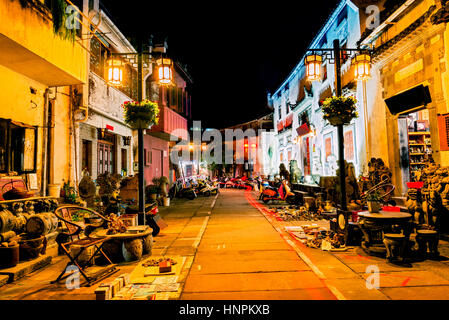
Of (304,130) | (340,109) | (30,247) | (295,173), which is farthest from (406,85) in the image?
(30,247)

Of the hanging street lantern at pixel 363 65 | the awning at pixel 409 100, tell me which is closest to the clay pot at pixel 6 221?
the hanging street lantern at pixel 363 65

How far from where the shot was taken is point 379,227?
19.8ft

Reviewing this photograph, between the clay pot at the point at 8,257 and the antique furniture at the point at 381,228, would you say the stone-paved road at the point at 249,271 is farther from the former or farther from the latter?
Result: the clay pot at the point at 8,257

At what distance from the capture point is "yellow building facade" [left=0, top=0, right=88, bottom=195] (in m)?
6.14

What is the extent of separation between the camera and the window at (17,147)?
6.92 meters

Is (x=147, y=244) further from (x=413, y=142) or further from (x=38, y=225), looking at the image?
(x=413, y=142)

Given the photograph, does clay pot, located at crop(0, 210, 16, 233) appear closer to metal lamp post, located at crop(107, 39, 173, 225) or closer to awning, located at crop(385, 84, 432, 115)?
metal lamp post, located at crop(107, 39, 173, 225)

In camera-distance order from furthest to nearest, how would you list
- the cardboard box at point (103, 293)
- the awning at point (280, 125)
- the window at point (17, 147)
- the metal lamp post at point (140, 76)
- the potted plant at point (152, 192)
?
the awning at point (280, 125), the potted plant at point (152, 192), the metal lamp post at point (140, 76), the window at point (17, 147), the cardboard box at point (103, 293)

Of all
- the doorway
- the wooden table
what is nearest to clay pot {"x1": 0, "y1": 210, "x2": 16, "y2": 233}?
the wooden table

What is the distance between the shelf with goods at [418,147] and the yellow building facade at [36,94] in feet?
41.5

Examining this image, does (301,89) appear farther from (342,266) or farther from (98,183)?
(342,266)

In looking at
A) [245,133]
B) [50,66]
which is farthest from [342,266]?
[245,133]

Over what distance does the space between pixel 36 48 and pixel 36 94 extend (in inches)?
83.3
